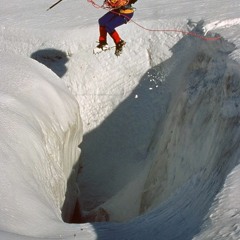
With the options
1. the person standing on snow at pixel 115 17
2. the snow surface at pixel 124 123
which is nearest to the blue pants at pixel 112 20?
the person standing on snow at pixel 115 17

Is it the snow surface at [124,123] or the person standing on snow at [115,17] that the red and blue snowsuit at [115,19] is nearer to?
the person standing on snow at [115,17]

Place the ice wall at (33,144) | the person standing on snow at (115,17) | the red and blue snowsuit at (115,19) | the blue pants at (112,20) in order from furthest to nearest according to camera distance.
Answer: the blue pants at (112,20)
the red and blue snowsuit at (115,19)
the person standing on snow at (115,17)
the ice wall at (33,144)

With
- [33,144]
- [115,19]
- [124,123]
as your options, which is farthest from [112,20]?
[33,144]

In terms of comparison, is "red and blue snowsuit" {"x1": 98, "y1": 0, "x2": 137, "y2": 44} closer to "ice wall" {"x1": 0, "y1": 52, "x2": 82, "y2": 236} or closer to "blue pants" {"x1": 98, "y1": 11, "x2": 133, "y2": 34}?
"blue pants" {"x1": 98, "y1": 11, "x2": 133, "y2": 34}

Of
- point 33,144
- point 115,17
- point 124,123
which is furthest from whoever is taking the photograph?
point 124,123

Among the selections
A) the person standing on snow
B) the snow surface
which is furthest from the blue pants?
the snow surface

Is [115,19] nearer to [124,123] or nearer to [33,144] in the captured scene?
[124,123]

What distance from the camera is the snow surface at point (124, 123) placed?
24.3 ft

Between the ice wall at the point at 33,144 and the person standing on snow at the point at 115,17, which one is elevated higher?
the person standing on snow at the point at 115,17

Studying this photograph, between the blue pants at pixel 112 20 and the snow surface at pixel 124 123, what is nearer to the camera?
the snow surface at pixel 124 123

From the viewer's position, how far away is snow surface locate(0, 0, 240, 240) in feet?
24.3

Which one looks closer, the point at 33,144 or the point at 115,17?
the point at 33,144

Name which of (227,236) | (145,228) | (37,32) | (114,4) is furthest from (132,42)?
(227,236)

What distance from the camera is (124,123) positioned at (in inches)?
585
